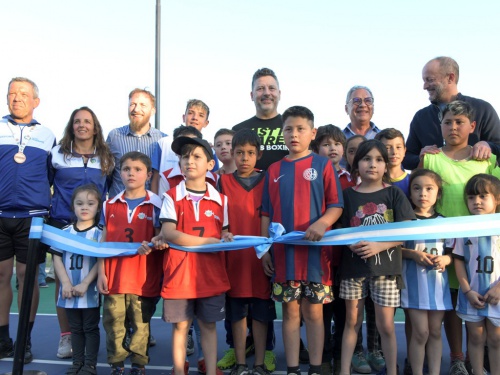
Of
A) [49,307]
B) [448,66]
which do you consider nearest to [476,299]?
[448,66]

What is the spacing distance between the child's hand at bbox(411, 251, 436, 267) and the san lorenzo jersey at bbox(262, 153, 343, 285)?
0.70 m

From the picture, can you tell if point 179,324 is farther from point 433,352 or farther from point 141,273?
point 433,352

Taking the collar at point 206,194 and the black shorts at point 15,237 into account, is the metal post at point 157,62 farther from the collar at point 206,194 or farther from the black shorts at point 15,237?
the collar at point 206,194

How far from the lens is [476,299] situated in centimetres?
382

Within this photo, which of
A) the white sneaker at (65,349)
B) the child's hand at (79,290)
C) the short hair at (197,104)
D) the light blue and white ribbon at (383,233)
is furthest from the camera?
the short hair at (197,104)

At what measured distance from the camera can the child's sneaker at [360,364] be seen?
4.57 metres

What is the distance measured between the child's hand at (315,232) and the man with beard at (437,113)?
1545 millimetres

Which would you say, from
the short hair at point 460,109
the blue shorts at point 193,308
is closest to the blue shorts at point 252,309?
the blue shorts at point 193,308

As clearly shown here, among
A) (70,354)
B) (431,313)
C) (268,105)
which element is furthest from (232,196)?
(70,354)

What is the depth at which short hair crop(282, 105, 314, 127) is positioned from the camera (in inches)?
166

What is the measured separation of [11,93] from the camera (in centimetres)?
519

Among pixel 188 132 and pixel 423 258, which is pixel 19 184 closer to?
pixel 188 132

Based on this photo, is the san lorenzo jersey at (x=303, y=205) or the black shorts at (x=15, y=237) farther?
the black shorts at (x=15, y=237)

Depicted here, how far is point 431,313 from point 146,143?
349 centimetres
